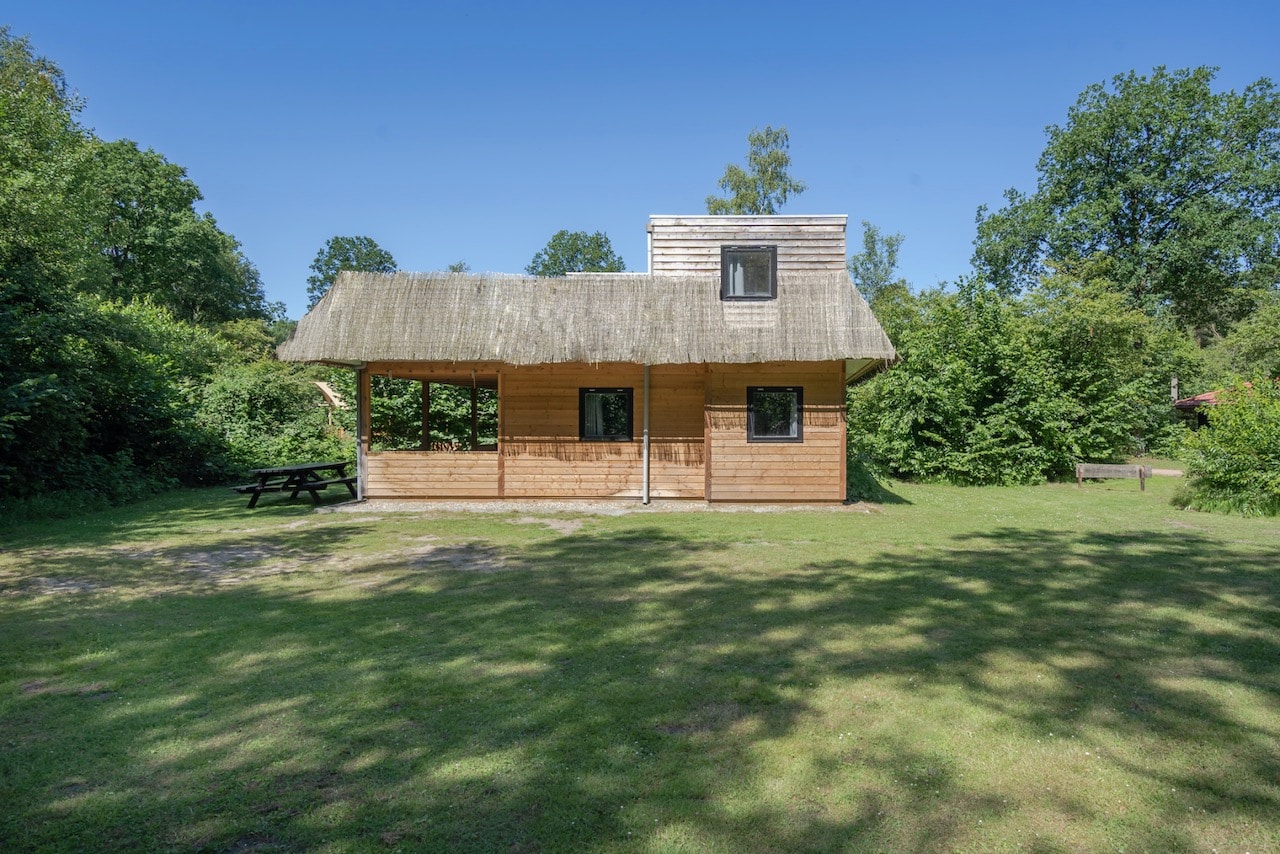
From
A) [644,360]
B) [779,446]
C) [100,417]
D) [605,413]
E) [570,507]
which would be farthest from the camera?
[100,417]

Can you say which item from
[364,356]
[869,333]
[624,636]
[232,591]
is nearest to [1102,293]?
[869,333]

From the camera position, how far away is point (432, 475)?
600 inches

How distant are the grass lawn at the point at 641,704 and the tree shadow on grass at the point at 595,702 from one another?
21 mm

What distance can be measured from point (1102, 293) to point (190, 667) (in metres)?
28.7

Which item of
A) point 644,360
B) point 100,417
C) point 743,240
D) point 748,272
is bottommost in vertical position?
point 100,417

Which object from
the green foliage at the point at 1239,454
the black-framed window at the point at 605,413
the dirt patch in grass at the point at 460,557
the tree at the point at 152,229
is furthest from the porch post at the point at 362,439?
the tree at the point at 152,229

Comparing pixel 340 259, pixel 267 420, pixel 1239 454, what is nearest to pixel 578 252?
pixel 340 259

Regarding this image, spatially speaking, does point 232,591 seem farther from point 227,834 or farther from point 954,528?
point 954,528

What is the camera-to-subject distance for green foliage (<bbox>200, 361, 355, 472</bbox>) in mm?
21297

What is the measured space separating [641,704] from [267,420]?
2154cm

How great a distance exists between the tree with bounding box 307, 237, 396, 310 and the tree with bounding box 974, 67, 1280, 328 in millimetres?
60206

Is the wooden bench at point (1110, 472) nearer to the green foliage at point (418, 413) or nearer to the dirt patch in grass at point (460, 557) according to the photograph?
the green foliage at point (418, 413)

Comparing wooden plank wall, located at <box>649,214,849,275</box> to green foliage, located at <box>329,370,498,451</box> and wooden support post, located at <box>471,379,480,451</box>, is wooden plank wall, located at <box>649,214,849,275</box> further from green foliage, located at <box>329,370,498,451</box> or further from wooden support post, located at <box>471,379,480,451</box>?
green foliage, located at <box>329,370,498,451</box>

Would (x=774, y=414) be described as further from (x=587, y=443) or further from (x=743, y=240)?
(x=587, y=443)
